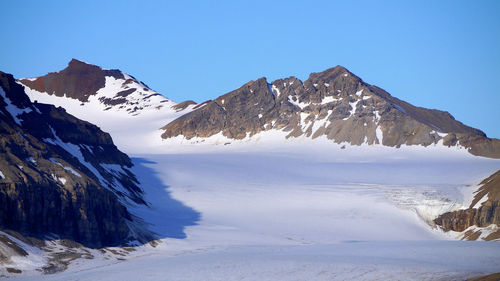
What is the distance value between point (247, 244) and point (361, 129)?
9936 cm

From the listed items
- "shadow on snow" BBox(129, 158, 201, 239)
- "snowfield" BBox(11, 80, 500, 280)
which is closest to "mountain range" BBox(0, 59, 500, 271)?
"shadow on snow" BBox(129, 158, 201, 239)

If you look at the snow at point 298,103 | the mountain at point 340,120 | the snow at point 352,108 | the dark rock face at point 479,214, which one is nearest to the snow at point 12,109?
the dark rock face at point 479,214

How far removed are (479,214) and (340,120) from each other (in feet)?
275

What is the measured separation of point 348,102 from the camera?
182 metres

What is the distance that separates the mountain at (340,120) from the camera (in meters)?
167

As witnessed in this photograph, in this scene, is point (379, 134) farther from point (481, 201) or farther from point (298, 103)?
point (481, 201)

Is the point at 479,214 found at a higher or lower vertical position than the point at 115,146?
lower

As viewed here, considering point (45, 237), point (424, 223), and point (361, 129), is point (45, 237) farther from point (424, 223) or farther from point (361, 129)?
point (361, 129)

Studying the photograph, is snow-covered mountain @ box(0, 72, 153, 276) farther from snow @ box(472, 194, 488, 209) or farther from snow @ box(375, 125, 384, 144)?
snow @ box(375, 125, 384, 144)

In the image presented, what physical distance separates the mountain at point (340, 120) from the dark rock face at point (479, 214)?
54950mm

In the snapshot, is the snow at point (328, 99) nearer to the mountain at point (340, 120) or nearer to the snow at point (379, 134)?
the mountain at point (340, 120)

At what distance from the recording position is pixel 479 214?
96250mm

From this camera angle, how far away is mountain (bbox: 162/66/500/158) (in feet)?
547

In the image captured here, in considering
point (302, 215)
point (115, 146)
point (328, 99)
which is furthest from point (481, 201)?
point (328, 99)
